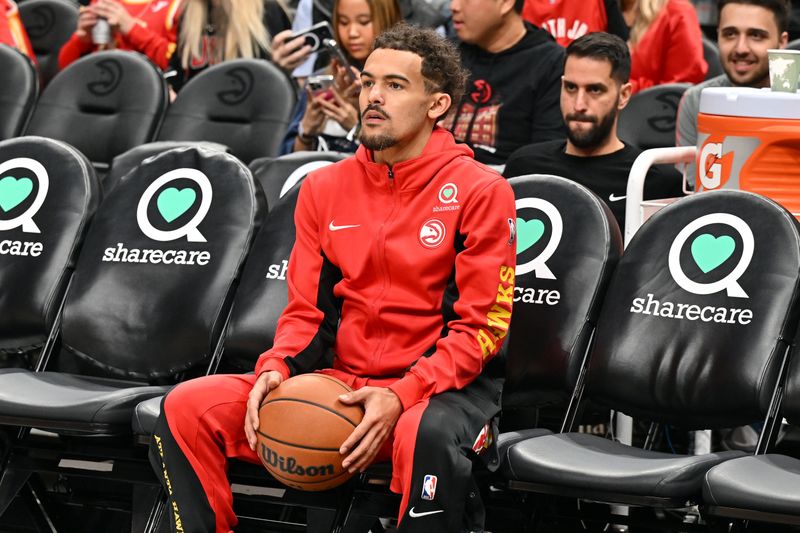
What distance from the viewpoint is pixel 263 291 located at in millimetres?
3822

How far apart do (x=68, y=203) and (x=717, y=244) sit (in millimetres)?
2004

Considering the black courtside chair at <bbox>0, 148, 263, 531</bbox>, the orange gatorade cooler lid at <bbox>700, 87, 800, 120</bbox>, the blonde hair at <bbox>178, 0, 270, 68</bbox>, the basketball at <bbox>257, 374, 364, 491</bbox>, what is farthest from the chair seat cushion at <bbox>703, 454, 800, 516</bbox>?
the blonde hair at <bbox>178, 0, 270, 68</bbox>

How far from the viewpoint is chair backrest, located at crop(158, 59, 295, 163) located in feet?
17.7

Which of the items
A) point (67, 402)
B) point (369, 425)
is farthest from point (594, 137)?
point (67, 402)

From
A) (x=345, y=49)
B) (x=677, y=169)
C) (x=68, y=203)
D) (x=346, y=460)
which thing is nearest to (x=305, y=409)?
(x=346, y=460)

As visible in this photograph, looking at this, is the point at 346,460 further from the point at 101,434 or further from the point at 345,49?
the point at 345,49

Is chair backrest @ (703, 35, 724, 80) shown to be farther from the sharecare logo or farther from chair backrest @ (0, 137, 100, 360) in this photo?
chair backrest @ (0, 137, 100, 360)

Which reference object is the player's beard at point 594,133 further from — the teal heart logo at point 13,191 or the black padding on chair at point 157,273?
the teal heart logo at point 13,191

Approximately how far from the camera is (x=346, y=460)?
2990 mm

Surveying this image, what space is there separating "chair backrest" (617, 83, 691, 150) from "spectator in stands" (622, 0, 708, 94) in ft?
1.53

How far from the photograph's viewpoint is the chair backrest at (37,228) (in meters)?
4.05

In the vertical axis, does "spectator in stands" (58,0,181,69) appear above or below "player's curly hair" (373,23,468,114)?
below

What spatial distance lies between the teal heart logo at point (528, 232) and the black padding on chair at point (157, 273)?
0.80 metres

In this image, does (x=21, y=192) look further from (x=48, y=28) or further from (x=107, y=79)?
(x=48, y=28)
